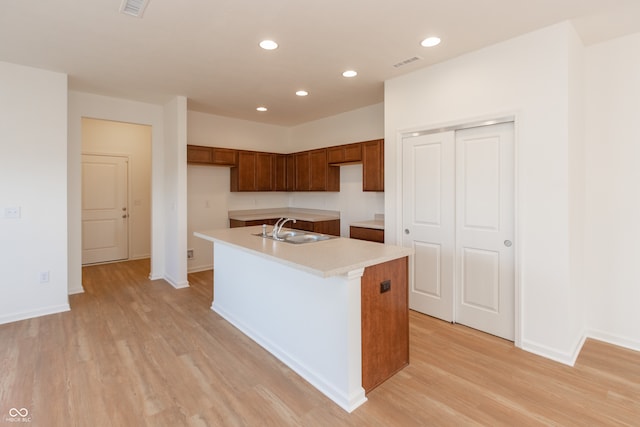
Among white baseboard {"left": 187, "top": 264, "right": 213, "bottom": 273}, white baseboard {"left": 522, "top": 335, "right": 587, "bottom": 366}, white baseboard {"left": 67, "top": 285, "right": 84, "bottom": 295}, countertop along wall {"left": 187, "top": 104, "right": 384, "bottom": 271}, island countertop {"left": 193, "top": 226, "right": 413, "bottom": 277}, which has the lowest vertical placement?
white baseboard {"left": 522, "top": 335, "right": 587, "bottom": 366}

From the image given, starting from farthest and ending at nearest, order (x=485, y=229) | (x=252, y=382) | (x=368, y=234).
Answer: (x=368, y=234) → (x=485, y=229) → (x=252, y=382)

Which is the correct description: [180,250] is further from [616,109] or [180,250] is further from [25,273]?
[616,109]

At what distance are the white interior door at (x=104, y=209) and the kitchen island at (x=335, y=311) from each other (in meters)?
4.68

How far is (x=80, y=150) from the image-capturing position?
434 centimetres

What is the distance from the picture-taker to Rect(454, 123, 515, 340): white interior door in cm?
291

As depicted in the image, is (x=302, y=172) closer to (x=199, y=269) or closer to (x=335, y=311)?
(x=199, y=269)

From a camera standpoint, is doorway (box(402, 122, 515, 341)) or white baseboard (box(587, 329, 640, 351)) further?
doorway (box(402, 122, 515, 341))

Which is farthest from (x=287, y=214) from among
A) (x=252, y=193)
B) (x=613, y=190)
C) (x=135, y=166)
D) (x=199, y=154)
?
(x=613, y=190)

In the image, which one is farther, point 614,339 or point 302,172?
point 302,172

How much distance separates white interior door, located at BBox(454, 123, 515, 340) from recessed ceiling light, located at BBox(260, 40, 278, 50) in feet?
6.32

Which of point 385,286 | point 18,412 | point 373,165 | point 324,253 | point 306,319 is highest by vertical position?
point 373,165

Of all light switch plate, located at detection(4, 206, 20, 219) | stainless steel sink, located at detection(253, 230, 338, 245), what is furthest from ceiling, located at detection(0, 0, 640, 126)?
stainless steel sink, located at detection(253, 230, 338, 245)

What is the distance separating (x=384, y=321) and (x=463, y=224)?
1.44 m

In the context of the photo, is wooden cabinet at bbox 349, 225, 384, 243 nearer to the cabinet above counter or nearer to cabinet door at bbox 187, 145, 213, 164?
the cabinet above counter
